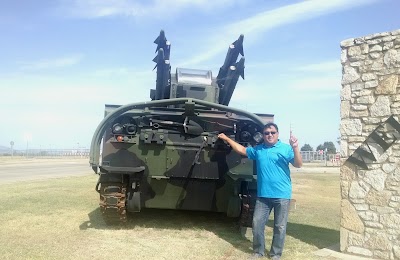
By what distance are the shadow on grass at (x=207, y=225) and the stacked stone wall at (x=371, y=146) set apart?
2.89 feet

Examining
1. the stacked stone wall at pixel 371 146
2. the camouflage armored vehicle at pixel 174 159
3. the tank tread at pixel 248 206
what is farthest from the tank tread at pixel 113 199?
the stacked stone wall at pixel 371 146

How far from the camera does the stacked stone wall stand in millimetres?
5316

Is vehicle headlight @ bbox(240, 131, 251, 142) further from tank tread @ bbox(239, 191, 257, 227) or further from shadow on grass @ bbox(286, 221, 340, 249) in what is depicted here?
shadow on grass @ bbox(286, 221, 340, 249)

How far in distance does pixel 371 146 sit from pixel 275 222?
1.60m

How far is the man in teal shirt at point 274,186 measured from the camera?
5238mm

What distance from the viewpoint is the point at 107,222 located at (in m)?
6.87

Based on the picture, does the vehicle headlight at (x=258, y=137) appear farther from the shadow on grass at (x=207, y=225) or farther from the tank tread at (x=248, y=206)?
the shadow on grass at (x=207, y=225)

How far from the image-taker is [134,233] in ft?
21.5

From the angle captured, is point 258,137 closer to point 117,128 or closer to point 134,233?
point 117,128

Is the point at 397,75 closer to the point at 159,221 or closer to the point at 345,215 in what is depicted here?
the point at 345,215

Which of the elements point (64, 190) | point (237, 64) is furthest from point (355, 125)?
point (64, 190)

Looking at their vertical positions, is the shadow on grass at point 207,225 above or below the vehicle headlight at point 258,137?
below

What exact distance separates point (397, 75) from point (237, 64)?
3732 mm

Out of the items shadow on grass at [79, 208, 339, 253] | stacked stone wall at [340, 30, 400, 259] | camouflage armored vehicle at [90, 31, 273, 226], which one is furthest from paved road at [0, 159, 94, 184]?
stacked stone wall at [340, 30, 400, 259]
